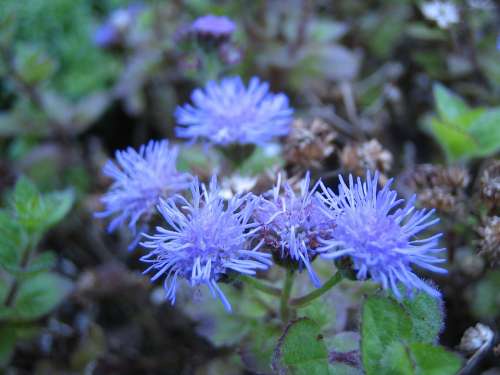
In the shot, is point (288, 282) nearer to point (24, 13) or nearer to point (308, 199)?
point (308, 199)

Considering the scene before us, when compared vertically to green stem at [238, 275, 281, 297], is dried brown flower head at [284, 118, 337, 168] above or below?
above

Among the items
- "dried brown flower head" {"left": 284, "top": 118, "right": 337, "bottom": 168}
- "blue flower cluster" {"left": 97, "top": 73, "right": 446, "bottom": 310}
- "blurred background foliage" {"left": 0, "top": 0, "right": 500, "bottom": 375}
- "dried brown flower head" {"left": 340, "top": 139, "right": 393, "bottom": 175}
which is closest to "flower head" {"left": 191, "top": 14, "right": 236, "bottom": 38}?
"blurred background foliage" {"left": 0, "top": 0, "right": 500, "bottom": 375}

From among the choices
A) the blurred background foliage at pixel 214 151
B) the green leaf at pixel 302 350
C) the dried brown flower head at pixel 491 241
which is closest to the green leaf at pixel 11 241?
the blurred background foliage at pixel 214 151

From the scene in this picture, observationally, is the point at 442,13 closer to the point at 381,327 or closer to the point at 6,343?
the point at 381,327

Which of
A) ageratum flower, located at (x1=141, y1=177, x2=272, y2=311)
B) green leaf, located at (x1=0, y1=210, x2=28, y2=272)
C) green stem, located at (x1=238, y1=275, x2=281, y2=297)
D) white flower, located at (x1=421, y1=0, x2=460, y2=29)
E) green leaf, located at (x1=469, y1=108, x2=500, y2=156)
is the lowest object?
green stem, located at (x1=238, y1=275, x2=281, y2=297)

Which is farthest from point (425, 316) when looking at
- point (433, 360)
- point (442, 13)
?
point (442, 13)

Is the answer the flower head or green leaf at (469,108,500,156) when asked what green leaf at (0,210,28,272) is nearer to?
the flower head
